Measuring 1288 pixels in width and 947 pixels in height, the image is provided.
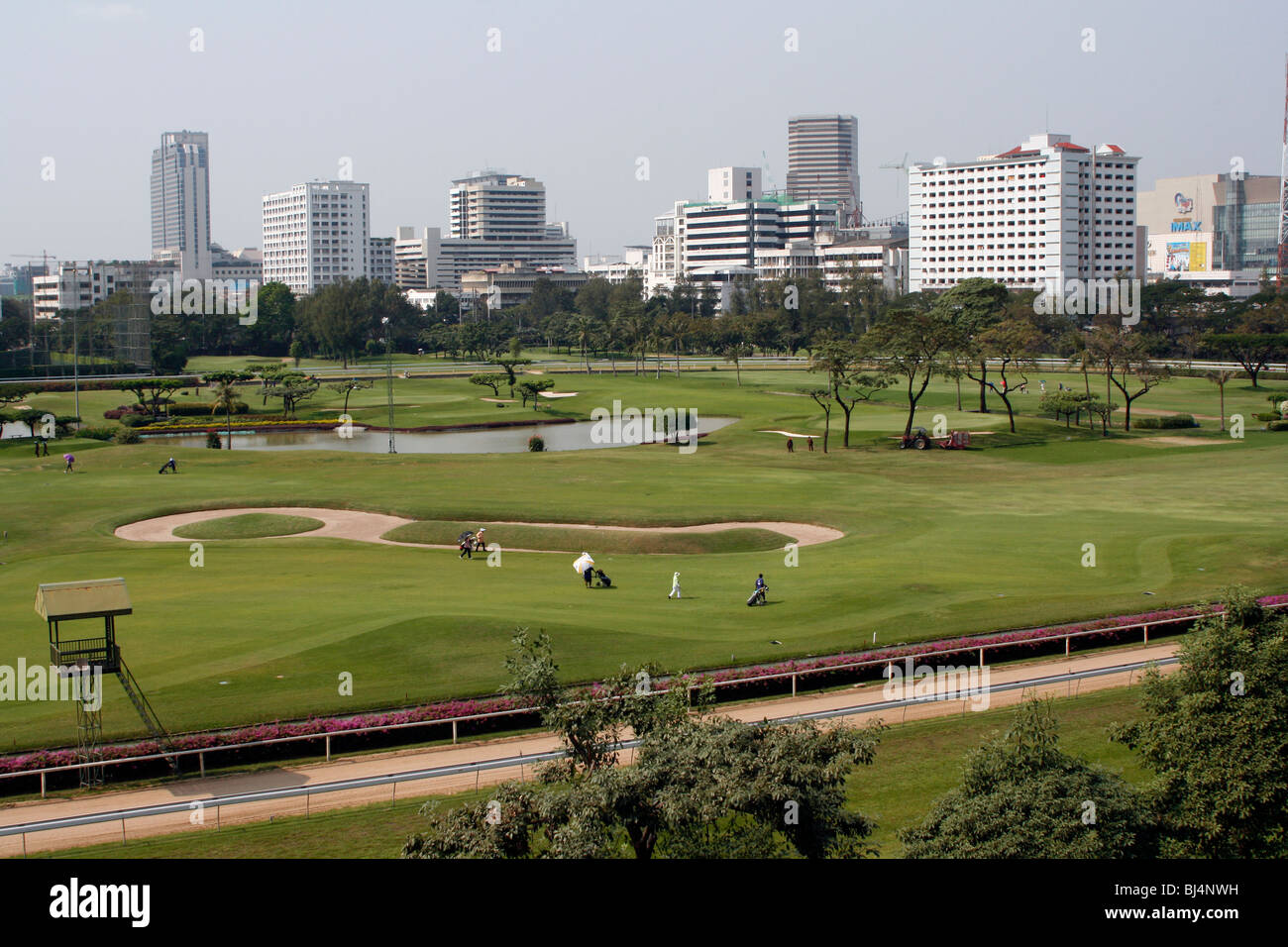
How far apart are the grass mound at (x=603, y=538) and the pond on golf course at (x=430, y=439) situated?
154ft

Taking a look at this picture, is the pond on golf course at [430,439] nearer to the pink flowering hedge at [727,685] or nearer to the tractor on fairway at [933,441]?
the tractor on fairway at [933,441]

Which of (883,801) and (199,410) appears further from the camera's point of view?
(199,410)

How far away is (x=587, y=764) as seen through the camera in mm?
22297

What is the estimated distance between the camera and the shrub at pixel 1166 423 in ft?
355

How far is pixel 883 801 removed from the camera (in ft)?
90.0

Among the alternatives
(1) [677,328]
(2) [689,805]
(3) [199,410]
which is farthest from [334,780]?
(1) [677,328]

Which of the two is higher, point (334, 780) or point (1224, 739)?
point (1224, 739)

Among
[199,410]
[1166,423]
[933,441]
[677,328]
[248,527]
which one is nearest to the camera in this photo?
[248,527]

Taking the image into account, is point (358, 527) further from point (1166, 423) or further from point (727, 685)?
point (1166, 423)

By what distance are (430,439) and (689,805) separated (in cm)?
9991

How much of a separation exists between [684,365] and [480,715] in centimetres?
16262

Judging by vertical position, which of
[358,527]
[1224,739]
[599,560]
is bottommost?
[599,560]

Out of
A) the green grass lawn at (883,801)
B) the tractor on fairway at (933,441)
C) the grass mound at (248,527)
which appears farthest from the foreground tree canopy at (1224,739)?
the tractor on fairway at (933,441)
